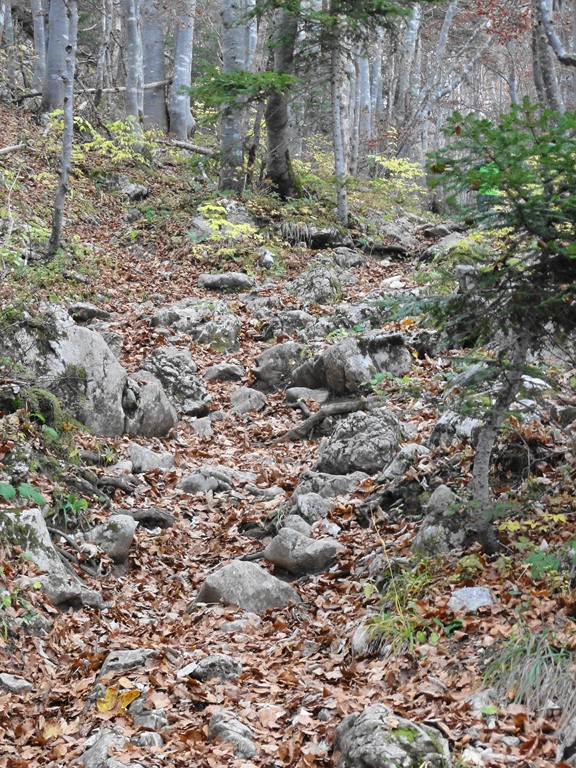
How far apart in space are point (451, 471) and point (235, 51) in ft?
40.2

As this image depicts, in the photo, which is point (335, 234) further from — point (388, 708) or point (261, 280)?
point (388, 708)

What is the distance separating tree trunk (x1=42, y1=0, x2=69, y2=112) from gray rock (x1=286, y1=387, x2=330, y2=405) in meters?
10.7

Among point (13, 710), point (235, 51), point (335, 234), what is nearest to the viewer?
point (13, 710)

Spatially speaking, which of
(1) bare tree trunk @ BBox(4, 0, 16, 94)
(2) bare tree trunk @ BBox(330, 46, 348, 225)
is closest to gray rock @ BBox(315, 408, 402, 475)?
(2) bare tree trunk @ BBox(330, 46, 348, 225)

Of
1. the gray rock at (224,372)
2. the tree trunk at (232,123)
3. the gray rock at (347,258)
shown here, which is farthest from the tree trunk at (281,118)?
the gray rock at (224,372)

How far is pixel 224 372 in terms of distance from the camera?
34.8 feet

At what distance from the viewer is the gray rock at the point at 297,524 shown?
21.6ft

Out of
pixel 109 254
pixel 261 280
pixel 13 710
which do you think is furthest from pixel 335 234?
pixel 13 710

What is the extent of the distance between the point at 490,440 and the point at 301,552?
2.03m

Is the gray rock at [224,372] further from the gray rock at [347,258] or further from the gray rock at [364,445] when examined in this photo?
the gray rock at [347,258]

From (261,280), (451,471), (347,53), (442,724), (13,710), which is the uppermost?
(347,53)

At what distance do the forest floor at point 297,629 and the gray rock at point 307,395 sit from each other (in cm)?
102

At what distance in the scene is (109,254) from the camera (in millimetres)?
13617

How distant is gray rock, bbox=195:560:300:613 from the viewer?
5.67 meters
